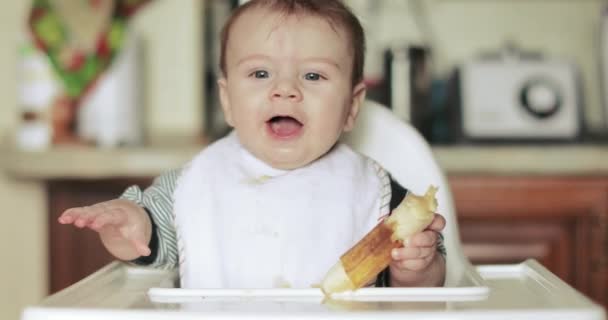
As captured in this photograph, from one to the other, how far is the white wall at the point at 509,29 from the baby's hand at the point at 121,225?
1.27m

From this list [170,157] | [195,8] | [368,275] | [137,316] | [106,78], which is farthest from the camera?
[195,8]

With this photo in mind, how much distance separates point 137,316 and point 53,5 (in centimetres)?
113

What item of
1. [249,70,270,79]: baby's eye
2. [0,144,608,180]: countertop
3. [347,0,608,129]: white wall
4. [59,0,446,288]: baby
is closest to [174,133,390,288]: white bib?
[59,0,446,288]: baby

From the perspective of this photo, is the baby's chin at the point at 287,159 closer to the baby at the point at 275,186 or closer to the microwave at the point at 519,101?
the baby at the point at 275,186

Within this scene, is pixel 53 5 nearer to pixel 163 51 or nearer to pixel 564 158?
pixel 163 51

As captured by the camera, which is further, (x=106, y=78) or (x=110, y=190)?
(x=106, y=78)

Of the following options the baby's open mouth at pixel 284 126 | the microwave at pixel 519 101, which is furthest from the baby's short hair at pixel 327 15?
the microwave at pixel 519 101

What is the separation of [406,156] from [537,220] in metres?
0.68

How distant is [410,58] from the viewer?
68.4 inches

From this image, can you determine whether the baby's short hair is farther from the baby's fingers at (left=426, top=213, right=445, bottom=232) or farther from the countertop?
the countertop

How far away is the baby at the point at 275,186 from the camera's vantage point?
0.90 m

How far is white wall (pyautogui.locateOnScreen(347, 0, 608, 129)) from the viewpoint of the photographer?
2.03m

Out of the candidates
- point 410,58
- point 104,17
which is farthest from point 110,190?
point 410,58

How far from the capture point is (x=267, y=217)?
2.99 ft
